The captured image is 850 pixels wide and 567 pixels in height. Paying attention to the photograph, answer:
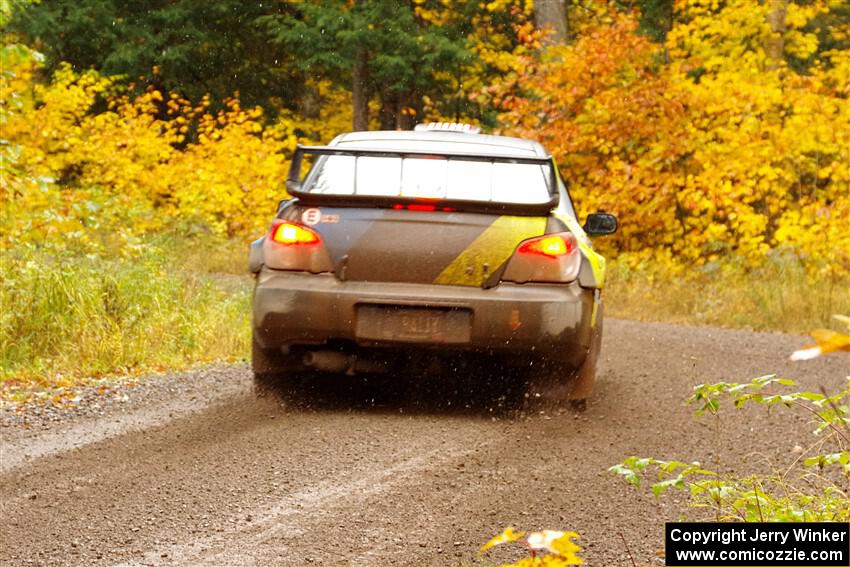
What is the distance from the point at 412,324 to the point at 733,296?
9876mm

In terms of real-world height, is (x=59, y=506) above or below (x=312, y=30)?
below

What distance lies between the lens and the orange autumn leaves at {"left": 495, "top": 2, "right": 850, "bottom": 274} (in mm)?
17078

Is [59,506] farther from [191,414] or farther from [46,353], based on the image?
[46,353]

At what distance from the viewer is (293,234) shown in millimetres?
7371

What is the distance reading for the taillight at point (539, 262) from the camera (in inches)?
287

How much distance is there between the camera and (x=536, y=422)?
25.1 ft

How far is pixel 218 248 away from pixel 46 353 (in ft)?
37.5

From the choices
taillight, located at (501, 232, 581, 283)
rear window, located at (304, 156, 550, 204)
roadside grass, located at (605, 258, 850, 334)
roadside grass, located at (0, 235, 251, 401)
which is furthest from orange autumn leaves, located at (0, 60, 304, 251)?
taillight, located at (501, 232, 581, 283)

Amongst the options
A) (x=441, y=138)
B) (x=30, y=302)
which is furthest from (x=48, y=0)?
(x=441, y=138)

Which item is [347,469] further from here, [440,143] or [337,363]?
[440,143]

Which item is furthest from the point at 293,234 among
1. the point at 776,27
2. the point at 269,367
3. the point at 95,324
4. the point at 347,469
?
the point at 776,27

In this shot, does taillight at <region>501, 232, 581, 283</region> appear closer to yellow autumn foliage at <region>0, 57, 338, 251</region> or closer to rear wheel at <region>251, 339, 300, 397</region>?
rear wheel at <region>251, 339, 300, 397</region>

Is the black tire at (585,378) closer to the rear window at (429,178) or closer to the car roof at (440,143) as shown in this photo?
the rear window at (429,178)

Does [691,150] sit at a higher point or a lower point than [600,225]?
higher
